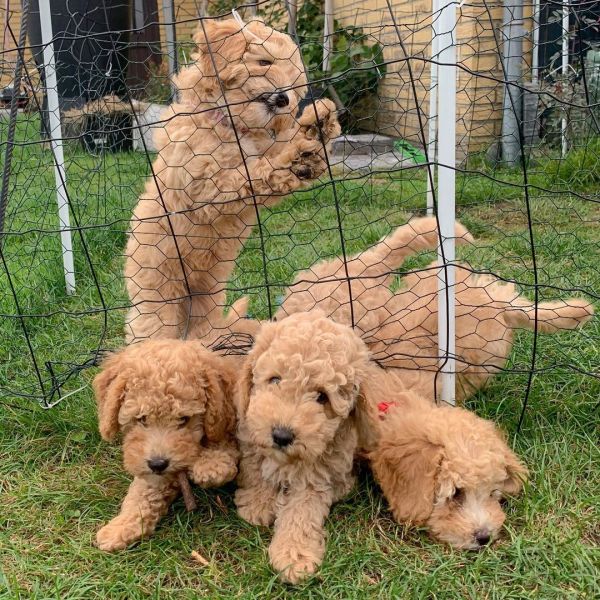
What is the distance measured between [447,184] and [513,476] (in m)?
1.09

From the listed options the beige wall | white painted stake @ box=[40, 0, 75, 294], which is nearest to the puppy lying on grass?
white painted stake @ box=[40, 0, 75, 294]

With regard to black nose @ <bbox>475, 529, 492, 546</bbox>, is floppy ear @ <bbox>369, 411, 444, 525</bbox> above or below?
above

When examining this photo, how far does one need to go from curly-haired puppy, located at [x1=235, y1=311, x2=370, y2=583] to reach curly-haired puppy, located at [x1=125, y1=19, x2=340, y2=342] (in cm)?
95

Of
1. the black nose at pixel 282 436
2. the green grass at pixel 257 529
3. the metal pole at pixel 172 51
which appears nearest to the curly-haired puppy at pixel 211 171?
the metal pole at pixel 172 51

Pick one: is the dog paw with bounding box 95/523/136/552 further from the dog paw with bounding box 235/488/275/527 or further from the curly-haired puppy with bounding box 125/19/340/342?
the curly-haired puppy with bounding box 125/19/340/342

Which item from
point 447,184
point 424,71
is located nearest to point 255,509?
point 447,184

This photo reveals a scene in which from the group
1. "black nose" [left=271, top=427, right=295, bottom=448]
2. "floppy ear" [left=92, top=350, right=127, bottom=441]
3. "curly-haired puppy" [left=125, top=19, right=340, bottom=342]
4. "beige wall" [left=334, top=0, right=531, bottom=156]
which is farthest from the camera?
"beige wall" [left=334, top=0, right=531, bottom=156]

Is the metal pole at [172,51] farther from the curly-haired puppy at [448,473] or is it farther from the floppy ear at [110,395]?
the curly-haired puppy at [448,473]

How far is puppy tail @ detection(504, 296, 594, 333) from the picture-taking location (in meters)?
3.01

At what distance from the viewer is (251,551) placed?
2.32 meters

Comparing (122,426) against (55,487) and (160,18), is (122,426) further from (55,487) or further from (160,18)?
(160,18)

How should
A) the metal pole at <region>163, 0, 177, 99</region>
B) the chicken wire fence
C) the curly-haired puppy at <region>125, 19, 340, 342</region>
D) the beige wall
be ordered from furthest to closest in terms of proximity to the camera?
the beige wall < the metal pole at <region>163, 0, 177, 99</region> < the curly-haired puppy at <region>125, 19, 340, 342</region> < the chicken wire fence

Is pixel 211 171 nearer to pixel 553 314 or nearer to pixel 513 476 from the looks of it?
pixel 553 314

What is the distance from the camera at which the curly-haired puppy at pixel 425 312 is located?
9.60 ft
